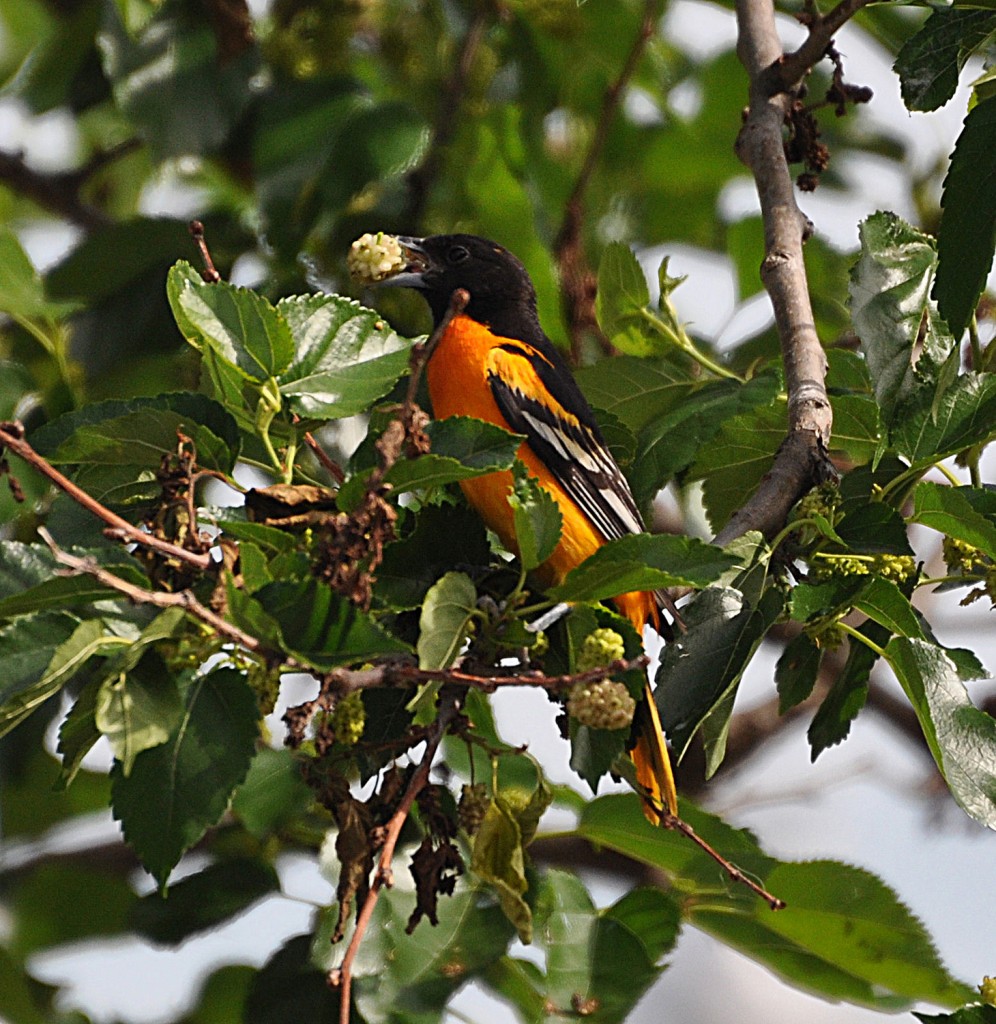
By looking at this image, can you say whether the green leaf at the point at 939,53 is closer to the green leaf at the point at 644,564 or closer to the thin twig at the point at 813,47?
the thin twig at the point at 813,47

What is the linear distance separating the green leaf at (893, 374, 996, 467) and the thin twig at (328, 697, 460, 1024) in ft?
3.02

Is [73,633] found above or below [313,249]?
above

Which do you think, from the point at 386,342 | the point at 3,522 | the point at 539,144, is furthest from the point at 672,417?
the point at 539,144

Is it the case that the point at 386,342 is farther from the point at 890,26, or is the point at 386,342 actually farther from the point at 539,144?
the point at 539,144

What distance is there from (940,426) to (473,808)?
1024 millimetres

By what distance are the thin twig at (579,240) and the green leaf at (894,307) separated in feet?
8.42

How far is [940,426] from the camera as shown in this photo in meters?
2.49

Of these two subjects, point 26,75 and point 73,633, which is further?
point 26,75

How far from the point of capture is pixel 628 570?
2.01 m

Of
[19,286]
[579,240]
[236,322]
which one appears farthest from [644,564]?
[579,240]

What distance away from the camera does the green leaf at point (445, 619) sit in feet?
6.58

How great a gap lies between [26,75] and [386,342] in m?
3.38

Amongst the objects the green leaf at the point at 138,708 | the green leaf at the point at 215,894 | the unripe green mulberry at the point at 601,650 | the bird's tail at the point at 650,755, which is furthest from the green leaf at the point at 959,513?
the green leaf at the point at 215,894

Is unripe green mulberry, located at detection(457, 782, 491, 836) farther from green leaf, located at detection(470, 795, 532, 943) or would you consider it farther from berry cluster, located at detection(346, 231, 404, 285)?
berry cluster, located at detection(346, 231, 404, 285)
